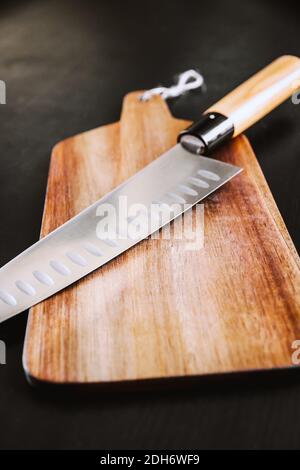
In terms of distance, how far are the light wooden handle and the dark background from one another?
0.28 feet

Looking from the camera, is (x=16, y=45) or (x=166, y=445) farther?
(x=16, y=45)

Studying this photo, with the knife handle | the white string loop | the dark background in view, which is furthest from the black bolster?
the white string loop

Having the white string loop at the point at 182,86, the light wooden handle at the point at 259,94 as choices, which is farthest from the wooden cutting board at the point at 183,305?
the white string loop at the point at 182,86

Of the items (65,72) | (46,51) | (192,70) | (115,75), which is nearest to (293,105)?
(192,70)

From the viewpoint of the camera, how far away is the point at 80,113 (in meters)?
1.25

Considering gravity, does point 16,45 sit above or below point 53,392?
above

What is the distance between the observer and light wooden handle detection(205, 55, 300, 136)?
39.6 inches

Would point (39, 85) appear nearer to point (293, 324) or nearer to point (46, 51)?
point (46, 51)

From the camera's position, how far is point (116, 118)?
1.23 meters

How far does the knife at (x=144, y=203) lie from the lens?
0.77m

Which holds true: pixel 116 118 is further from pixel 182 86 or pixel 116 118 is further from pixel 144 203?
pixel 144 203

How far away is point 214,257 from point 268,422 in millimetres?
257
